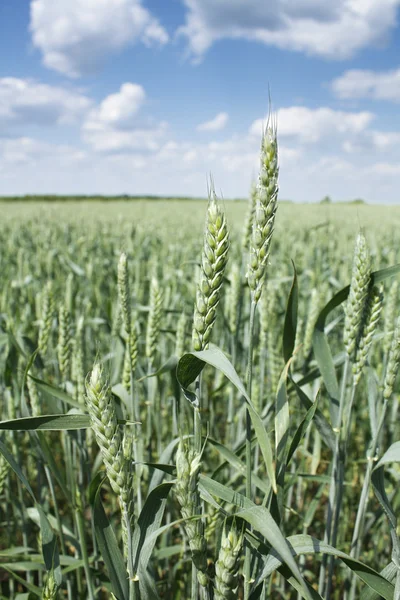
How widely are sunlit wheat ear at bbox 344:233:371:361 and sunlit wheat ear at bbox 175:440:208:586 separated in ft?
1.96

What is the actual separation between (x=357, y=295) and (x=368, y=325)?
101 mm

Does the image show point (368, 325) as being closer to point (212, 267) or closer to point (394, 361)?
point (394, 361)

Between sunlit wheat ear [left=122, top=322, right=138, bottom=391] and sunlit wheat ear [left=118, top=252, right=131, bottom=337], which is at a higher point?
sunlit wheat ear [left=118, top=252, right=131, bottom=337]

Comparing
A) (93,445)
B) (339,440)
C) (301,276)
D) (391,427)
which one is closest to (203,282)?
(339,440)

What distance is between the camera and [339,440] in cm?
136

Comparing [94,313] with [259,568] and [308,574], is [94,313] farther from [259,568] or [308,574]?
[259,568]

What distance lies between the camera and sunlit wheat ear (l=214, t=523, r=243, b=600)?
81 centimetres

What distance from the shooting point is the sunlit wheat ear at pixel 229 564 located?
0.81m

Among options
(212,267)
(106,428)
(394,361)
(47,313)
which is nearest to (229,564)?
(106,428)

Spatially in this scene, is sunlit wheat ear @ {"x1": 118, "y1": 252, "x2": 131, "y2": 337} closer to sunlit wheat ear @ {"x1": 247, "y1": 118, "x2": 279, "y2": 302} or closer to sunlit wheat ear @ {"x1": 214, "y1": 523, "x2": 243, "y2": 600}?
sunlit wheat ear @ {"x1": 247, "y1": 118, "x2": 279, "y2": 302}

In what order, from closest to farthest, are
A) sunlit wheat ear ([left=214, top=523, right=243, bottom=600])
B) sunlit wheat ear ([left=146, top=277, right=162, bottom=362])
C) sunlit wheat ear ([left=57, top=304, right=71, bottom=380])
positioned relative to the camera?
1. sunlit wheat ear ([left=214, top=523, right=243, bottom=600])
2. sunlit wheat ear ([left=57, top=304, right=71, bottom=380])
3. sunlit wheat ear ([left=146, top=277, right=162, bottom=362])

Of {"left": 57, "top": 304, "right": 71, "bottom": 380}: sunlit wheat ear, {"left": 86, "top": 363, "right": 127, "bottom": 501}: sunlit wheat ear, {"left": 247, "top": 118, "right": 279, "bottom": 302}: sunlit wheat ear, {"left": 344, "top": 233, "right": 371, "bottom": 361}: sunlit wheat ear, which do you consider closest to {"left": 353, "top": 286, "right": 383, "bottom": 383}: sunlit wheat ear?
{"left": 344, "top": 233, "right": 371, "bottom": 361}: sunlit wheat ear

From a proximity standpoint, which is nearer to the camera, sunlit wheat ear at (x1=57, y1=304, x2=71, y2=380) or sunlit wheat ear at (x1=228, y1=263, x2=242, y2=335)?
sunlit wheat ear at (x1=57, y1=304, x2=71, y2=380)

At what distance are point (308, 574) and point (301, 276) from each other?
3.29 metres
